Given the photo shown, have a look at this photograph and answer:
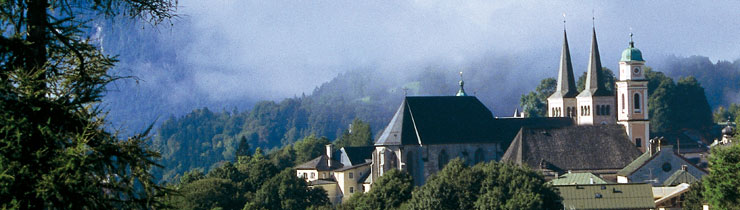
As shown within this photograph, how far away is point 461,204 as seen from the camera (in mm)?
78062

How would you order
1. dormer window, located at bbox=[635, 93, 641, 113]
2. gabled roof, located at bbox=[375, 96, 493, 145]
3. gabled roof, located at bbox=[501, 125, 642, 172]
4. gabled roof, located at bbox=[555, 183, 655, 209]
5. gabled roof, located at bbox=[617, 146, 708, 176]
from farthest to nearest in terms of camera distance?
dormer window, located at bbox=[635, 93, 641, 113]
gabled roof, located at bbox=[375, 96, 493, 145]
gabled roof, located at bbox=[501, 125, 642, 172]
gabled roof, located at bbox=[617, 146, 708, 176]
gabled roof, located at bbox=[555, 183, 655, 209]

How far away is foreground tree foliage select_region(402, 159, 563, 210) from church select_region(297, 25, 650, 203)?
19.8 m

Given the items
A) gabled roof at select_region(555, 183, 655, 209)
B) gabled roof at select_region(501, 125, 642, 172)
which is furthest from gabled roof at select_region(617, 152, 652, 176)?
gabled roof at select_region(555, 183, 655, 209)

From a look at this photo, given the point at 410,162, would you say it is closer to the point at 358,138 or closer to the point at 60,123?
the point at 358,138

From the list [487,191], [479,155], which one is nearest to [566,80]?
[479,155]

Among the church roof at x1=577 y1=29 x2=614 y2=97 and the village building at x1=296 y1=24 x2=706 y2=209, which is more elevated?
the church roof at x1=577 y1=29 x2=614 y2=97

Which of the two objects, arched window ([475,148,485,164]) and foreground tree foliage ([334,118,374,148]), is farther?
foreground tree foliage ([334,118,374,148])

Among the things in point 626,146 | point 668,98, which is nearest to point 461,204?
point 626,146

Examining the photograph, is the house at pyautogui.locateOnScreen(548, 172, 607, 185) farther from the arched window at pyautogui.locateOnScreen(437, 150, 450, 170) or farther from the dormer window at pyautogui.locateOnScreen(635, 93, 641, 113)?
the dormer window at pyautogui.locateOnScreen(635, 93, 641, 113)

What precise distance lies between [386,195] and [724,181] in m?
30.2

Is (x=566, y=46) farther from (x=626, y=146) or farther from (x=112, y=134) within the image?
(x=112, y=134)

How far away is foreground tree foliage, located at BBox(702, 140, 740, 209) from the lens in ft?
194

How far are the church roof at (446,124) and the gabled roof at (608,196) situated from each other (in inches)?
1172

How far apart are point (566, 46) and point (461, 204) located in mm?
58165
